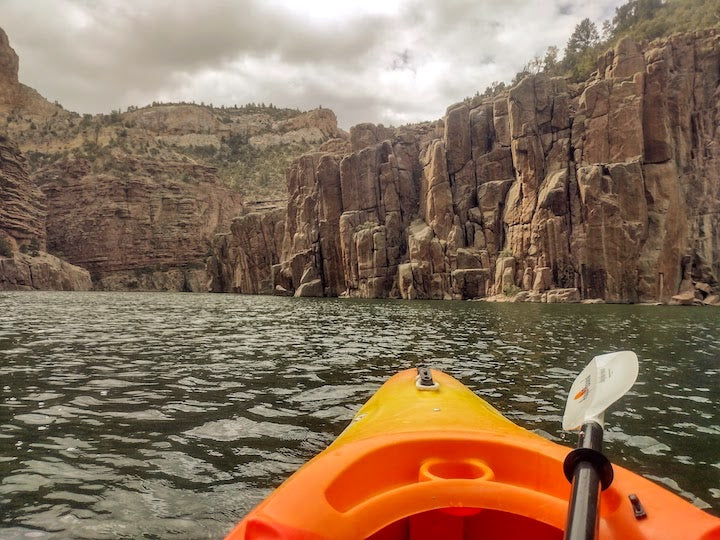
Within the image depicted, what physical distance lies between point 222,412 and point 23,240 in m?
105

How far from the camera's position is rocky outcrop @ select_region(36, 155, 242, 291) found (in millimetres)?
110750

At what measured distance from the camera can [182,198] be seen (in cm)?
11950

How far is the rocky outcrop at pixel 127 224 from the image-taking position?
363 feet

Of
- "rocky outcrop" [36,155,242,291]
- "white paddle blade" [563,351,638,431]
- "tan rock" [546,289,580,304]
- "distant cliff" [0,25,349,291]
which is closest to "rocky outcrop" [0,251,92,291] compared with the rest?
"distant cliff" [0,25,349,291]

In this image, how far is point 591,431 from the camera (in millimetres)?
3074

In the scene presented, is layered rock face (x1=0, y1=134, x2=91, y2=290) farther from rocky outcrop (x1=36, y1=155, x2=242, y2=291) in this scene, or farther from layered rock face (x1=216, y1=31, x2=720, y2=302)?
layered rock face (x1=216, y1=31, x2=720, y2=302)

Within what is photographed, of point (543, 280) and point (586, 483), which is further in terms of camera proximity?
point (543, 280)

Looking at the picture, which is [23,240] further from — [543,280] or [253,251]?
[543,280]

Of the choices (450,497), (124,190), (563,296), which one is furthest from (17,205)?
(450,497)

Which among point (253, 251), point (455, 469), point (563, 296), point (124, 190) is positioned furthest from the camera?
point (124, 190)

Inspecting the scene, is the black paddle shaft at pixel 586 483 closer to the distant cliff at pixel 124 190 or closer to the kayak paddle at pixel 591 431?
the kayak paddle at pixel 591 431

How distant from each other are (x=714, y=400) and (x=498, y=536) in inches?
333

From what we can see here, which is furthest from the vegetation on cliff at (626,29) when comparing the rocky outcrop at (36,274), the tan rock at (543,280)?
the rocky outcrop at (36,274)

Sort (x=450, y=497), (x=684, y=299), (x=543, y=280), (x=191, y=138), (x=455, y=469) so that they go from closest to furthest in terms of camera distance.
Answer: (x=450, y=497)
(x=455, y=469)
(x=684, y=299)
(x=543, y=280)
(x=191, y=138)
